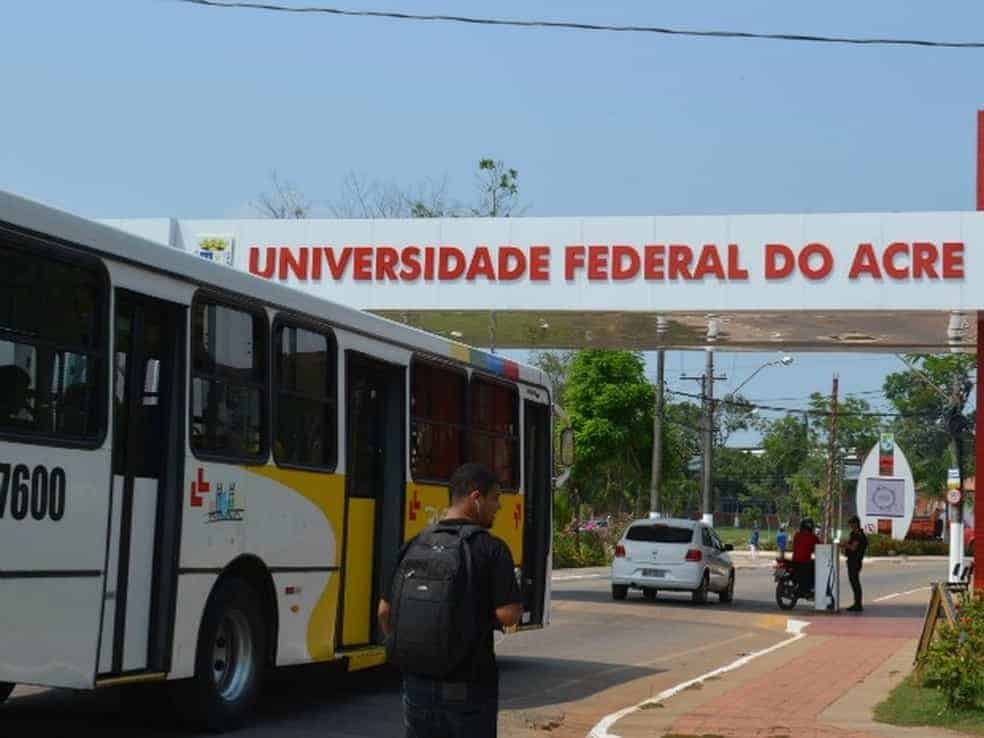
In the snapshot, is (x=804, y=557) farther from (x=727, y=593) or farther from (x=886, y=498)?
(x=886, y=498)

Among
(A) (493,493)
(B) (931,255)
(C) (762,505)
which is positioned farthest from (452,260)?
(C) (762,505)

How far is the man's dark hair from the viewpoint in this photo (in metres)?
6.93

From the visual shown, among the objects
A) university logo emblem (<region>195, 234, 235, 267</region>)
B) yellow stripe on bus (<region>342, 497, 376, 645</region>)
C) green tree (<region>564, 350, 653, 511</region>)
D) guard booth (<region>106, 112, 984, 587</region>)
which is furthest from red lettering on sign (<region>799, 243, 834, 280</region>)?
green tree (<region>564, 350, 653, 511</region>)

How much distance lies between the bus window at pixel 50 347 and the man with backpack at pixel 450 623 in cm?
312

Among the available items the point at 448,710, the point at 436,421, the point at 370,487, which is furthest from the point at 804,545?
the point at 448,710

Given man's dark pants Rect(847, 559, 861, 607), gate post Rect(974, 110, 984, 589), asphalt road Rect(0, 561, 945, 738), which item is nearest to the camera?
asphalt road Rect(0, 561, 945, 738)

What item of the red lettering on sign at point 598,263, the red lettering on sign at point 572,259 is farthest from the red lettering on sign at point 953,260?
the red lettering on sign at point 572,259

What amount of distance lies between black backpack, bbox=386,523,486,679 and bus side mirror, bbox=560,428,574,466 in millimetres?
11552

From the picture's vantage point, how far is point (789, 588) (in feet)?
105

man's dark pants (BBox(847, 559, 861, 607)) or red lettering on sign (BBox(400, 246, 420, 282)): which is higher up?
red lettering on sign (BBox(400, 246, 420, 282))

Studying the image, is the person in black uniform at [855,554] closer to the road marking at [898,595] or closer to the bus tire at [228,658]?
the road marking at [898,595]

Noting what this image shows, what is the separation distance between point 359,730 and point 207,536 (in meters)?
2.18

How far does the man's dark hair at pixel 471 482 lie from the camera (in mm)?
6934

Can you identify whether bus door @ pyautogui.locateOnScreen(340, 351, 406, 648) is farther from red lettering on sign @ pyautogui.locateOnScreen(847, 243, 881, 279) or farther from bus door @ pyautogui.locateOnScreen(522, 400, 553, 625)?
red lettering on sign @ pyautogui.locateOnScreen(847, 243, 881, 279)
